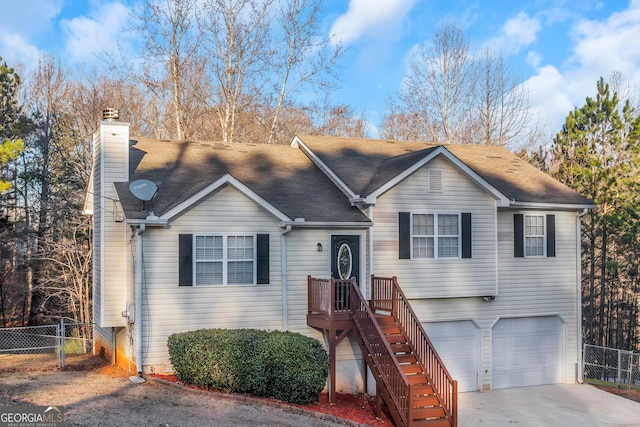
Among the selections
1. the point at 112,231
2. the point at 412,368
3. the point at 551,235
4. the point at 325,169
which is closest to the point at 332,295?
the point at 412,368

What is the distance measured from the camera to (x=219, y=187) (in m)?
14.1

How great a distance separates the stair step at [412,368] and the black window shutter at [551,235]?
6266mm

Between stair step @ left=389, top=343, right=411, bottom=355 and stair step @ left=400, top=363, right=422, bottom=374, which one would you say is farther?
stair step @ left=389, top=343, right=411, bottom=355

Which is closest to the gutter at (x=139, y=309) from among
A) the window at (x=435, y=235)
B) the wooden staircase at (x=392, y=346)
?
the wooden staircase at (x=392, y=346)

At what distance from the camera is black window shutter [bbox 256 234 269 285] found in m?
14.4

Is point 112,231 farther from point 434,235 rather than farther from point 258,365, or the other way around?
point 434,235

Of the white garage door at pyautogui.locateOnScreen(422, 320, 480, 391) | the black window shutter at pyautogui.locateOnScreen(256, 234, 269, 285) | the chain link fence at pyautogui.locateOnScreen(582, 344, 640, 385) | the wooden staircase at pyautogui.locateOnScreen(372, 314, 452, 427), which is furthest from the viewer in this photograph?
the chain link fence at pyautogui.locateOnScreen(582, 344, 640, 385)

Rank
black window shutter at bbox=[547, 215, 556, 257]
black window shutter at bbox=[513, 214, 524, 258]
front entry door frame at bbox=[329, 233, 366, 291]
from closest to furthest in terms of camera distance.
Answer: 1. front entry door frame at bbox=[329, 233, 366, 291]
2. black window shutter at bbox=[513, 214, 524, 258]
3. black window shutter at bbox=[547, 215, 556, 257]

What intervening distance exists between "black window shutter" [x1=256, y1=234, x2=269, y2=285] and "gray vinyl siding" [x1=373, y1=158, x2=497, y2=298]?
2.75 meters

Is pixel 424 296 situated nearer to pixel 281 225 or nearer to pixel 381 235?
pixel 381 235

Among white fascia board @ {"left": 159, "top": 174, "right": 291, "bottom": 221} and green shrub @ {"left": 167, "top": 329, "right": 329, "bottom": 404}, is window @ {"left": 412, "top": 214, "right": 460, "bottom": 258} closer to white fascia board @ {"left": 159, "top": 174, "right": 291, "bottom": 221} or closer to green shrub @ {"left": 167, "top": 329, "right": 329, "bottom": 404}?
white fascia board @ {"left": 159, "top": 174, "right": 291, "bottom": 221}

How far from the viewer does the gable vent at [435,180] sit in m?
16.0

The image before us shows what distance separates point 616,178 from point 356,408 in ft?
54.5

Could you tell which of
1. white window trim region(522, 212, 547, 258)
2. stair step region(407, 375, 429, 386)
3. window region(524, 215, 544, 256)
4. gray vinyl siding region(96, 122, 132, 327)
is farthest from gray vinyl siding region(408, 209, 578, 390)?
gray vinyl siding region(96, 122, 132, 327)
